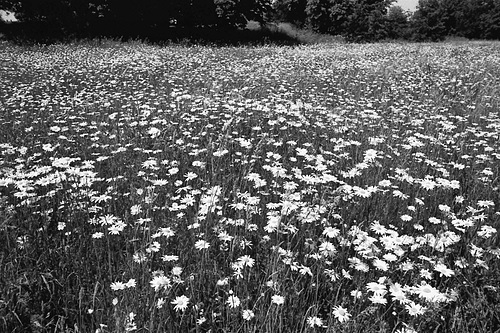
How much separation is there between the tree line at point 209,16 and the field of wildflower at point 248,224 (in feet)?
67.1

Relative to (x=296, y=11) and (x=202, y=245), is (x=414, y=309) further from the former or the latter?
(x=296, y=11)

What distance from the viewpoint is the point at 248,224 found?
246 centimetres

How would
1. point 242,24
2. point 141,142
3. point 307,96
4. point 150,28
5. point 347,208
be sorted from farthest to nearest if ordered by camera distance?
1. point 242,24
2. point 150,28
3. point 307,96
4. point 141,142
5. point 347,208

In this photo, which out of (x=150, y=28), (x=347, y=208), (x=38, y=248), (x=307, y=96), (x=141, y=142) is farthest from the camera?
(x=150, y=28)

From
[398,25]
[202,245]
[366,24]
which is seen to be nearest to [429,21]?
[398,25]

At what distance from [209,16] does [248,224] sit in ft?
93.1

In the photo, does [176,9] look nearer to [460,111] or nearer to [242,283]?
[460,111]

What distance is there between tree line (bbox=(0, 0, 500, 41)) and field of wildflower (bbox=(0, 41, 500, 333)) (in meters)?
20.4

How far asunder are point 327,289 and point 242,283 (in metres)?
0.50

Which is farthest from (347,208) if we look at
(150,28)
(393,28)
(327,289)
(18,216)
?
(393,28)

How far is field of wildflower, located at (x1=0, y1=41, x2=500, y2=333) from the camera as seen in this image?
6.48 feet

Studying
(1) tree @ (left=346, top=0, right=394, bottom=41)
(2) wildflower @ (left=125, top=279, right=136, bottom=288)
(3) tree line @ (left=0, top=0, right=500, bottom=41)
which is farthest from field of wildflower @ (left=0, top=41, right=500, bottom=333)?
(1) tree @ (left=346, top=0, right=394, bottom=41)

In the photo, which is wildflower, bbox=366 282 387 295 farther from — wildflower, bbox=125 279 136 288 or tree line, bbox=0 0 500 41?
tree line, bbox=0 0 500 41

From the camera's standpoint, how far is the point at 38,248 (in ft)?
7.72
